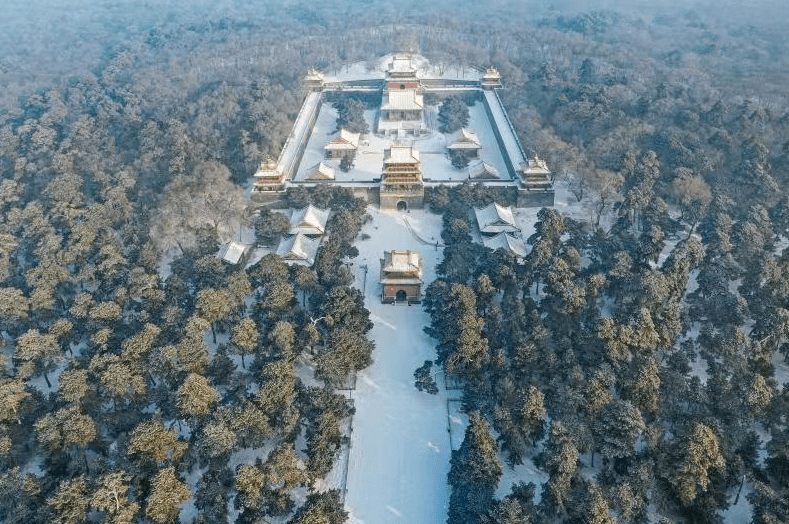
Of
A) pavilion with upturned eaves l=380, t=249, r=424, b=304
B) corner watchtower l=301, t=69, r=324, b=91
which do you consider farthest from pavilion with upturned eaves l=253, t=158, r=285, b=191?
corner watchtower l=301, t=69, r=324, b=91

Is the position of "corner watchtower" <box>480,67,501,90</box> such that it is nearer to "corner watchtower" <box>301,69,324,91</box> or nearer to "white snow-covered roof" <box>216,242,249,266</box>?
"corner watchtower" <box>301,69,324,91</box>

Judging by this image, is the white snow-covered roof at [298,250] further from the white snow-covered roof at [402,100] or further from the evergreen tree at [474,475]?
the white snow-covered roof at [402,100]

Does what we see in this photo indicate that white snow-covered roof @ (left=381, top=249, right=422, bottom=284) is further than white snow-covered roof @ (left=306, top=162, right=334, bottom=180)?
No

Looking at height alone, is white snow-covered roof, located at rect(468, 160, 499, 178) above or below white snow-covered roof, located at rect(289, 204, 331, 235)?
above

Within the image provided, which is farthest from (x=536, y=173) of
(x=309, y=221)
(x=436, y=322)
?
(x=436, y=322)

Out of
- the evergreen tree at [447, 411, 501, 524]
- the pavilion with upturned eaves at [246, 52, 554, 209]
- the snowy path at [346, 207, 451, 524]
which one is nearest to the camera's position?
the evergreen tree at [447, 411, 501, 524]

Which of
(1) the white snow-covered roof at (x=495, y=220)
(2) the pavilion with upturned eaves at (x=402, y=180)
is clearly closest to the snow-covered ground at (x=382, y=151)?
(2) the pavilion with upturned eaves at (x=402, y=180)

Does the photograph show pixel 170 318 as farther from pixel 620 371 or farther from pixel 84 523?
pixel 620 371
